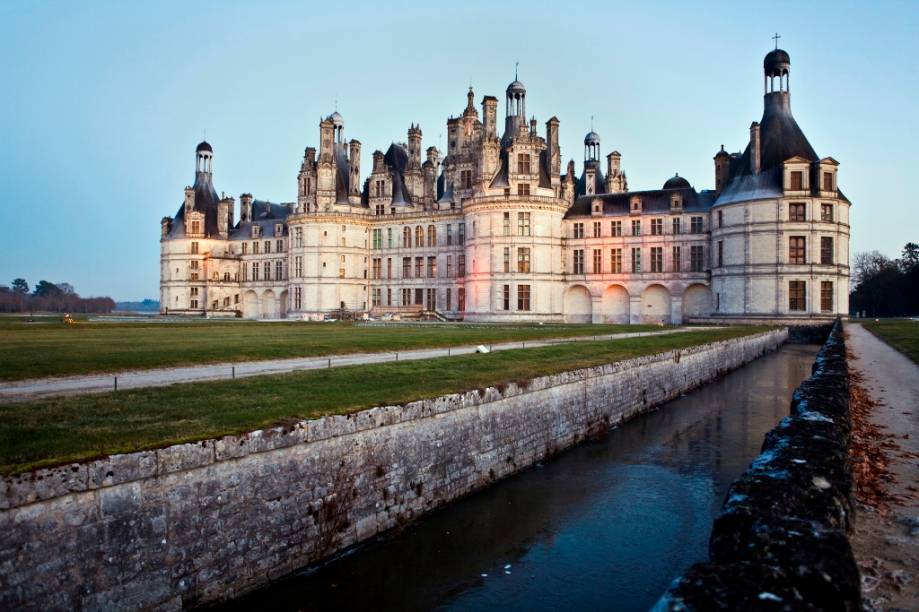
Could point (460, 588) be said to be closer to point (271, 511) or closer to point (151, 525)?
point (271, 511)

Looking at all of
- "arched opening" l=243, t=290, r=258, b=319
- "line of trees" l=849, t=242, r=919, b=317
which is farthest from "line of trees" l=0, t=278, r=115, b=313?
"line of trees" l=849, t=242, r=919, b=317

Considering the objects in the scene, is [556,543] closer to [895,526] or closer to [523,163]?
[895,526]

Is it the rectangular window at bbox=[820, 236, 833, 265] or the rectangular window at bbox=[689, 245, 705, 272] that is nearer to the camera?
the rectangular window at bbox=[820, 236, 833, 265]

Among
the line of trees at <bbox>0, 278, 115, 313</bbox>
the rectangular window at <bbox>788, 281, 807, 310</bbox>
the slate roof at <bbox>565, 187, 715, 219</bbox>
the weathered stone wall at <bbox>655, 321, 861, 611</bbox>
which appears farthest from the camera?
the line of trees at <bbox>0, 278, 115, 313</bbox>

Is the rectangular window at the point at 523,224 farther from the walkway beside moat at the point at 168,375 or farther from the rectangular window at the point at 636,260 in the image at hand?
the walkway beside moat at the point at 168,375

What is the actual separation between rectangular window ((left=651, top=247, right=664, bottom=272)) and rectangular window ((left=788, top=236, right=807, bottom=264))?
11253 mm

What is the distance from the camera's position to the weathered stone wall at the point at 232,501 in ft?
23.0

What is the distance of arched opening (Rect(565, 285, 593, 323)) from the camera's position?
6538 centimetres

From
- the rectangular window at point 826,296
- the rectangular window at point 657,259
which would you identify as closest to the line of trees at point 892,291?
the rectangular window at point 826,296

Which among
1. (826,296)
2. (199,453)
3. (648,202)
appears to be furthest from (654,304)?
(199,453)

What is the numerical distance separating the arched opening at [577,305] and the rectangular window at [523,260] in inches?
284

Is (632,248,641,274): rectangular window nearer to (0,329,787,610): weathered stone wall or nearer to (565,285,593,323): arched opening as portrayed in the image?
(565,285,593,323): arched opening

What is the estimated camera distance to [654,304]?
63.1 meters

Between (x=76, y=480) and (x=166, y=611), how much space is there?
194 centimetres
